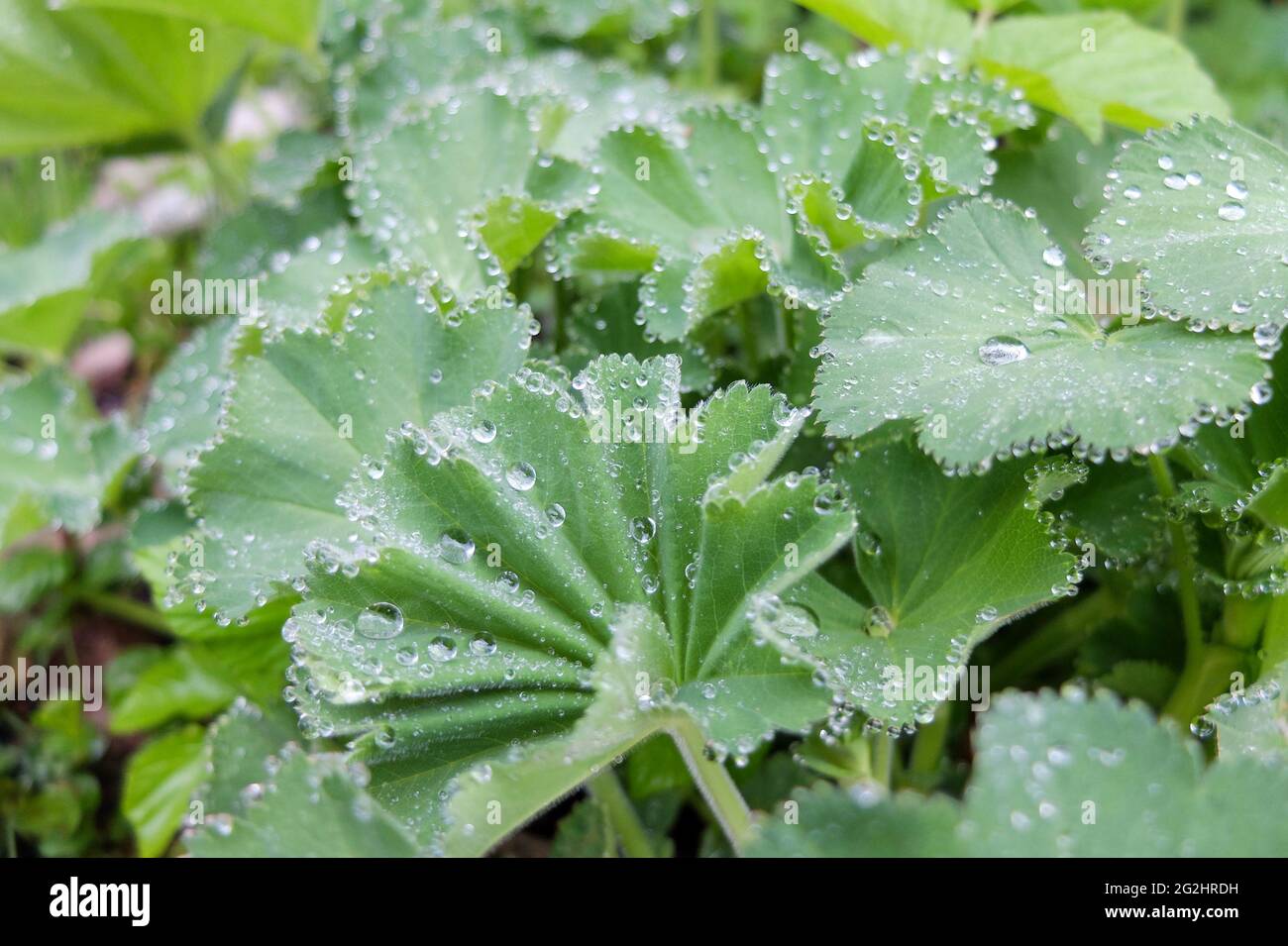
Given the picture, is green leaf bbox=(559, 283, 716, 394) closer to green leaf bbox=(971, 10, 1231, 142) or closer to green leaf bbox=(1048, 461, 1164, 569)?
green leaf bbox=(1048, 461, 1164, 569)

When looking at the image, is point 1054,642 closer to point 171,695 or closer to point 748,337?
point 748,337

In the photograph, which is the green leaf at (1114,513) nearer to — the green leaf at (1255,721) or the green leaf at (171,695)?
the green leaf at (1255,721)

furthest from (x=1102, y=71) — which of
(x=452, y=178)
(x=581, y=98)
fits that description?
(x=452, y=178)

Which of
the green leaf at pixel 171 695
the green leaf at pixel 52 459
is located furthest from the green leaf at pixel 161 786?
the green leaf at pixel 52 459

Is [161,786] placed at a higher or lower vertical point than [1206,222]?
lower
